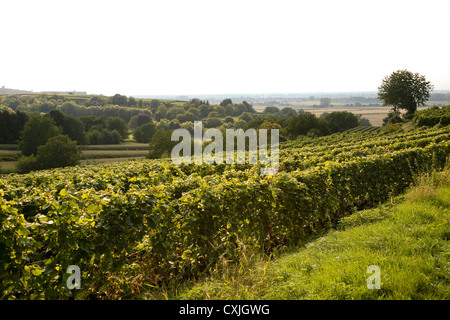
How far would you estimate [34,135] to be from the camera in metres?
71.6

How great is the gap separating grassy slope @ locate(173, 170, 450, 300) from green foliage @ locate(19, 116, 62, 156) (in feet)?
262

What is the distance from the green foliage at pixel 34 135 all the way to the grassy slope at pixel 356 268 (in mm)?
80005

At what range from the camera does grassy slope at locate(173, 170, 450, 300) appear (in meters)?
3.53

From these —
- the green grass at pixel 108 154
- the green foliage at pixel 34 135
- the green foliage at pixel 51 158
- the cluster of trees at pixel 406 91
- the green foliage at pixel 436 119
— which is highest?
the cluster of trees at pixel 406 91

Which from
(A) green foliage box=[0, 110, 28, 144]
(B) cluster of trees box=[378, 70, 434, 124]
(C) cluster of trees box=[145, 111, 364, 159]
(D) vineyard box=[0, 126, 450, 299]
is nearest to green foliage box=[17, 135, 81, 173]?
(C) cluster of trees box=[145, 111, 364, 159]

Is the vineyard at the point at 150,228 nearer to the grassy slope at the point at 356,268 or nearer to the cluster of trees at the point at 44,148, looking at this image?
the grassy slope at the point at 356,268

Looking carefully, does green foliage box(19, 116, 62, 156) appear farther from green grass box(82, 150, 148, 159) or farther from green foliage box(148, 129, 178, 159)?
green foliage box(148, 129, 178, 159)

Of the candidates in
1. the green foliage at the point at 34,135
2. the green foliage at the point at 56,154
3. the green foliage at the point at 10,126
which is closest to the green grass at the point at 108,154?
the green foliage at the point at 34,135

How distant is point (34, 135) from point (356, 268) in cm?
8275

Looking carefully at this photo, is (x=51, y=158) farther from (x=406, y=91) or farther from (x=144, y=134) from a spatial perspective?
(x=406, y=91)

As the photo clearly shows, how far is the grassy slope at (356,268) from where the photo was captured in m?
3.53

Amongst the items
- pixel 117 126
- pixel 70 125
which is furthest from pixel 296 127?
pixel 70 125

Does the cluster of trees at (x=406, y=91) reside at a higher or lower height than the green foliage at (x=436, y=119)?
higher
